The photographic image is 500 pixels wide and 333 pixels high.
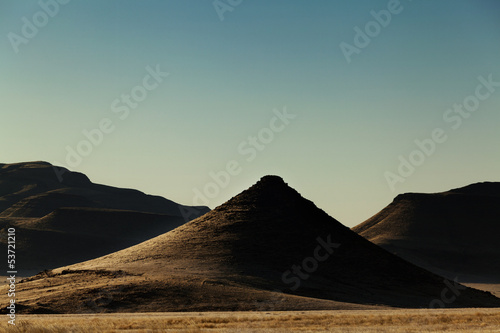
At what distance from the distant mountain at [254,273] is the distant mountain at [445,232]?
204 ft

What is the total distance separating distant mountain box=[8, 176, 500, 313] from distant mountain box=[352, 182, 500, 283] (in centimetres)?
6212

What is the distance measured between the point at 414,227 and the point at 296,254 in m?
106

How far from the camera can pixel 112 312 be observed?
5219cm

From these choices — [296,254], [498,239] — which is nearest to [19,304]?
[296,254]

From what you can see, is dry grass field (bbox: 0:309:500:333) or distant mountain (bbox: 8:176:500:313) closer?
dry grass field (bbox: 0:309:500:333)

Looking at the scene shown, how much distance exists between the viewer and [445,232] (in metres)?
174

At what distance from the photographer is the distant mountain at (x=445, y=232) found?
150m

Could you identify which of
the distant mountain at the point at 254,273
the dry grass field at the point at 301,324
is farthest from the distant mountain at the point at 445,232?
the dry grass field at the point at 301,324

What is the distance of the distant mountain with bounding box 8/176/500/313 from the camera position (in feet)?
184

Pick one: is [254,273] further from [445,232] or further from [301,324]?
[445,232]

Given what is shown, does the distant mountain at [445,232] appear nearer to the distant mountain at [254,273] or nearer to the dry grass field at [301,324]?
the distant mountain at [254,273]

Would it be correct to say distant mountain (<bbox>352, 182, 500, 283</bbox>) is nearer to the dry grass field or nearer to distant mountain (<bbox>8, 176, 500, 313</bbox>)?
distant mountain (<bbox>8, 176, 500, 313</bbox>)

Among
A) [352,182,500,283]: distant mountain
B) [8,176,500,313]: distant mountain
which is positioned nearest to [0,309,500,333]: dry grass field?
[8,176,500,313]: distant mountain

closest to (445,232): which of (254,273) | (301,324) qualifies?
(254,273)
